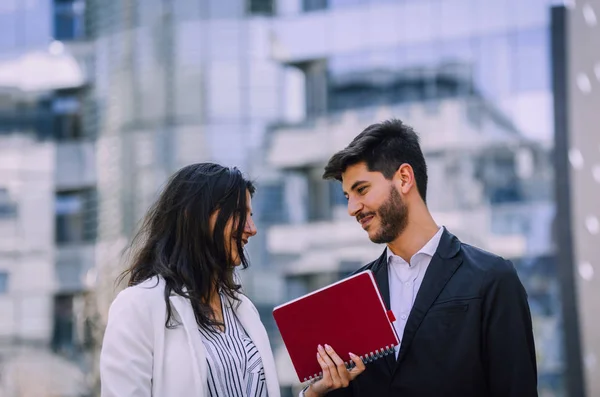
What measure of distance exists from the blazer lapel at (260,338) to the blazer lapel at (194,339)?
0.35 m

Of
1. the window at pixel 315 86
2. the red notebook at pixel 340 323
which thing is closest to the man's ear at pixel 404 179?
the red notebook at pixel 340 323

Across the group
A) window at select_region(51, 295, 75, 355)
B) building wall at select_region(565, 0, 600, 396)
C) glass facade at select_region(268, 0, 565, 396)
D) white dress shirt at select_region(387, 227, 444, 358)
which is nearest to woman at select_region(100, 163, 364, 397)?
white dress shirt at select_region(387, 227, 444, 358)

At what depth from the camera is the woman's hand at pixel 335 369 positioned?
3.58 metres

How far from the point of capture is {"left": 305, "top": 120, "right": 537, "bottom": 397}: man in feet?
11.5

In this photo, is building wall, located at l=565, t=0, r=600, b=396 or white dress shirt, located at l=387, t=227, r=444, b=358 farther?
building wall, located at l=565, t=0, r=600, b=396

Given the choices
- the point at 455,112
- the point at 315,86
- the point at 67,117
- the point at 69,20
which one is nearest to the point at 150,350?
the point at 455,112

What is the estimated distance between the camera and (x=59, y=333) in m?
23.6

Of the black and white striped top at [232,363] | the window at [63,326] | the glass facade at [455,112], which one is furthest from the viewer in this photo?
the window at [63,326]

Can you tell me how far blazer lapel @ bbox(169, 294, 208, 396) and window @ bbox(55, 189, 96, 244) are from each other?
2085cm

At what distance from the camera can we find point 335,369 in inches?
141

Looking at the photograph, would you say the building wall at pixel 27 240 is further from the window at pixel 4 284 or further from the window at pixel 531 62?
the window at pixel 531 62

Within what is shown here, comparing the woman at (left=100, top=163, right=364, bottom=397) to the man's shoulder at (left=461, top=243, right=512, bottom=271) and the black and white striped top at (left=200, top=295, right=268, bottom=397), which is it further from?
the man's shoulder at (left=461, top=243, right=512, bottom=271)

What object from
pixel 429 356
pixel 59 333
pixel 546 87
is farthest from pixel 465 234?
pixel 429 356

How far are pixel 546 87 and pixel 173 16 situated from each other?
29.5 ft
